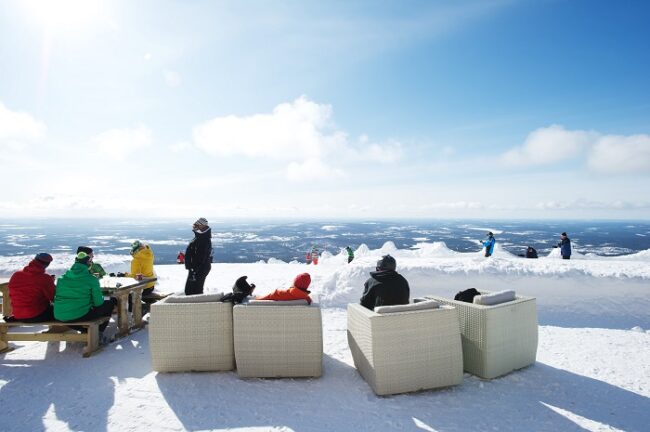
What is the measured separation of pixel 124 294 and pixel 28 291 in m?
1.21

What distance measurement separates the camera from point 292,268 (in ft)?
43.5

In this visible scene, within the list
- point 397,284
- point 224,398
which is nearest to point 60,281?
point 224,398

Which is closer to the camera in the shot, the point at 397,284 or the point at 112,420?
the point at 112,420

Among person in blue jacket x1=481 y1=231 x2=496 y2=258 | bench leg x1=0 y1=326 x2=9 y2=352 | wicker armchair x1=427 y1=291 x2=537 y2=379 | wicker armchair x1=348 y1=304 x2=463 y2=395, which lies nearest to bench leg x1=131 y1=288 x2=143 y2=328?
bench leg x1=0 y1=326 x2=9 y2=352

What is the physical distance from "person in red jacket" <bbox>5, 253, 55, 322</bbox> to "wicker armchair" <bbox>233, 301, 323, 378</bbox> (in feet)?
9.93

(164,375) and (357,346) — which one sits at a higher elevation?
(357,346)

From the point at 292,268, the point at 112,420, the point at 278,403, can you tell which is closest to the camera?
the point at 112,420

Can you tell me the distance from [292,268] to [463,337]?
373 inches

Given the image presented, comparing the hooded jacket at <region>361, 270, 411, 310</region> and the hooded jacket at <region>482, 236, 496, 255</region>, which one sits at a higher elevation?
the hooded jacket at <region>361, 270, 411, 310</region>

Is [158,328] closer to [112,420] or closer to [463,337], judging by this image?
[112,420]

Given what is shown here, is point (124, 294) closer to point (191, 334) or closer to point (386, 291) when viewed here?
point (191, 334)

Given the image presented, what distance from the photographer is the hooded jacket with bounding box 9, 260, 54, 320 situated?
4.71m

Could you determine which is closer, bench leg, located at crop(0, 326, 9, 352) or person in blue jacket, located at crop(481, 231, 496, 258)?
bench leg, located at crop(0, 326, 9, 352)

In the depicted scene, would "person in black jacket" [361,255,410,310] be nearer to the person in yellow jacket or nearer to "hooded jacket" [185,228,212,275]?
"hooded jacket" [185,228,212,275]
